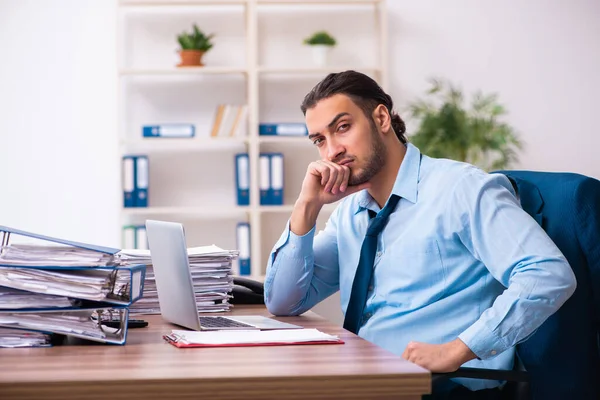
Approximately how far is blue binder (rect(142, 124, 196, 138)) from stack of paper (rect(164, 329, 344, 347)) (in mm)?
3013

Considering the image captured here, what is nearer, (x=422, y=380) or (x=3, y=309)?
(x=422, y=380)

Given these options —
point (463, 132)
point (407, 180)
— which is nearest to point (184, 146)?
point (463, 132)

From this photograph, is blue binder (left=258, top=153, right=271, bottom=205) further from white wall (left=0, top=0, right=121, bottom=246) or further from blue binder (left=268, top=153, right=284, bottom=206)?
white wall (left=0, top=0, right=121, bottom=246)

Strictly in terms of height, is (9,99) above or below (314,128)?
above

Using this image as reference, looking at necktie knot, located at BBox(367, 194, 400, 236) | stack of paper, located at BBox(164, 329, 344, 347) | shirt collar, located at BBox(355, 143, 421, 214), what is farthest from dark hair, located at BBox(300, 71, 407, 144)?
stack of paper, located at BBox(164, 329, 344, 347)

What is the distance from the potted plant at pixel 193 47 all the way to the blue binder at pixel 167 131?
0.36 metres

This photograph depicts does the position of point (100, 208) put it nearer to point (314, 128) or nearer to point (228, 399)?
point (314, 128)

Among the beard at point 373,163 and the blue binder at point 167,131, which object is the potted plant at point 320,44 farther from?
the beard at point 373,163

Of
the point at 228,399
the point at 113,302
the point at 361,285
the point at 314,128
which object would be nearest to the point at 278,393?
the point at 228,399

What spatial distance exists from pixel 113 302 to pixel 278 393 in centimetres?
44

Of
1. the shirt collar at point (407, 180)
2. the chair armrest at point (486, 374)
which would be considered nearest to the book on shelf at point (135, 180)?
the shirt collar at point (407, 180)

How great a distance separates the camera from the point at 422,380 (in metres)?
1.04

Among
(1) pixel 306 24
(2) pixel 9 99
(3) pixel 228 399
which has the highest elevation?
(1) pixel 306 24

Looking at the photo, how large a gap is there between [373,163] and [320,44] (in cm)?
269
